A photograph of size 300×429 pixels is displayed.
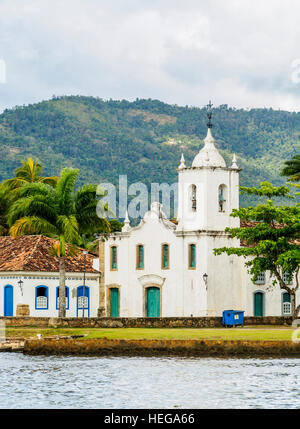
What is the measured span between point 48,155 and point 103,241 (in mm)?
89349

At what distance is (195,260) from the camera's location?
194 feet

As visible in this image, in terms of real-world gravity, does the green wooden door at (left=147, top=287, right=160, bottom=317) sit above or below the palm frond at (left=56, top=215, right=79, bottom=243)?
below

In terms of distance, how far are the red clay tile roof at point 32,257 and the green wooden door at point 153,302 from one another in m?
4.23

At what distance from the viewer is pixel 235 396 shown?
32.7 meters

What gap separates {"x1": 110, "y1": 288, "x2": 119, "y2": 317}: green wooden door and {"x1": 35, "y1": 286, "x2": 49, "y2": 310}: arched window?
4027 millimetres

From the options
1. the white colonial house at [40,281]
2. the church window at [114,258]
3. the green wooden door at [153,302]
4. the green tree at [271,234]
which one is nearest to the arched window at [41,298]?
the white colonial house at [40,281]

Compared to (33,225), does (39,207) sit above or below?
above

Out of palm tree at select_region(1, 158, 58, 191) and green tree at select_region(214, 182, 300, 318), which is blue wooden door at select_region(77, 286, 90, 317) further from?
green tree at select_region(214, 182, 300, 318)

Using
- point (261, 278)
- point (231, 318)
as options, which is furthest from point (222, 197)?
point (231, 318)

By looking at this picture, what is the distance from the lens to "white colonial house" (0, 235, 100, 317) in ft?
200

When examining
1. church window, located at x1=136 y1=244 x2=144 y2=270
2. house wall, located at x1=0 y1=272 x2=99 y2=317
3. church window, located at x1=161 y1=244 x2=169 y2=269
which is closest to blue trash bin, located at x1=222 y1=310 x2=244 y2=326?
church window, located at x1=161 y1=244 x2=169 y2=269

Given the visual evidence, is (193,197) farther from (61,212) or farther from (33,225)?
(33,225)

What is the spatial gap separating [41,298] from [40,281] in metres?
1.02

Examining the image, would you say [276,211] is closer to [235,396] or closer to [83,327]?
[83,327]
